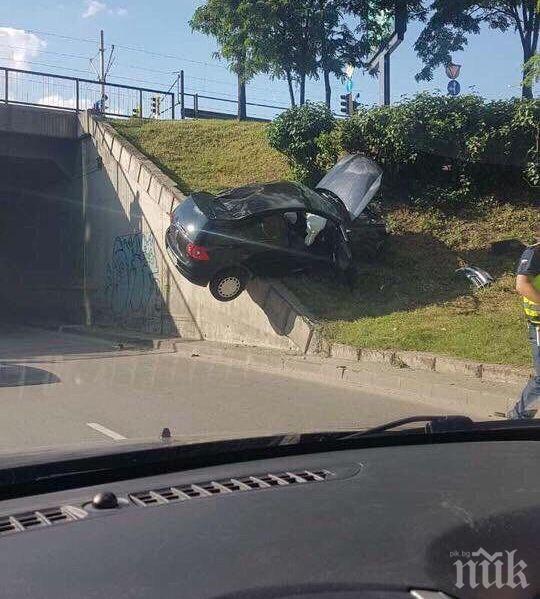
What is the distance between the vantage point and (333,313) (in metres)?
13.1

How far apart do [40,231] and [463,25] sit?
1863 cm

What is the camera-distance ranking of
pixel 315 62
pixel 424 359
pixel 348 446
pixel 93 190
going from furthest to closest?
pixel 315 62
pixel 93 190
pixel 424 359
pixel 348 446

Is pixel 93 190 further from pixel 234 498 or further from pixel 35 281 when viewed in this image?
pixel 234 498

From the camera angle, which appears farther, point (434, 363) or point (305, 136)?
point (305, 136)

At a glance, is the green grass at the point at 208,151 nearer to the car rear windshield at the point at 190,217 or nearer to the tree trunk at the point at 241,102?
the car rear windshield at the point at 190,217

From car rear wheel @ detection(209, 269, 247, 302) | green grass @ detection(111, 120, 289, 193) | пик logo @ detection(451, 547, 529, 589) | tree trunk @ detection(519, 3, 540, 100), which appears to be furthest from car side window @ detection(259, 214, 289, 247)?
tree trunk @ detection(519, 3, 540, 100)

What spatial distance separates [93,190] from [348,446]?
21.8m

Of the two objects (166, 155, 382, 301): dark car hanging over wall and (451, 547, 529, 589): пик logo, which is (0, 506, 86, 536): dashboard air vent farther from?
(166, 155, 382, 301): dark car hanging over wall

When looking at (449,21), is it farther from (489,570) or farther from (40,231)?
(489,570)

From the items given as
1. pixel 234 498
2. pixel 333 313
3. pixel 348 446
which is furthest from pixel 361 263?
pixel 234 498

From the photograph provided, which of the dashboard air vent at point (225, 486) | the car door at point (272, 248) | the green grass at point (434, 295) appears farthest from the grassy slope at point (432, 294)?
the dashboard air vent at point (225, 486)

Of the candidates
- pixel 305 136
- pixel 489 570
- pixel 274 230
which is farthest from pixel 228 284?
pixel 489 570

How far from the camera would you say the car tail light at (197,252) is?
1287 cm

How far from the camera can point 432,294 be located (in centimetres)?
1326
